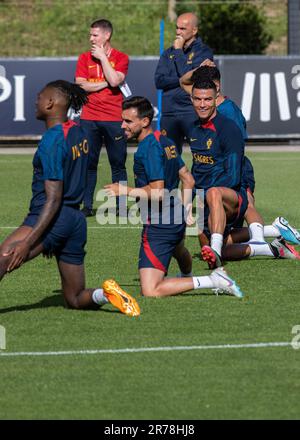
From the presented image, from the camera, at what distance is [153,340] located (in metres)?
7.85

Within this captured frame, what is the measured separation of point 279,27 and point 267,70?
13.8m

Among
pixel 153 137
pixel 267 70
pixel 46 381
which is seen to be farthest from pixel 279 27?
pixel 46 381

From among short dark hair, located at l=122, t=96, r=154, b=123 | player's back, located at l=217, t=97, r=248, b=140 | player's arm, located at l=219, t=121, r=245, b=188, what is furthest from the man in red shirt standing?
short dark hair, located at l=122, t=96, r=154, b=123

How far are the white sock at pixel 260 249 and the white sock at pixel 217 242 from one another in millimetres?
814

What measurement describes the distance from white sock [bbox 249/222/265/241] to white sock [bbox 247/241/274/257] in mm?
95

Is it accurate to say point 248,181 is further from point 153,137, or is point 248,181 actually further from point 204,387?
point 204,387

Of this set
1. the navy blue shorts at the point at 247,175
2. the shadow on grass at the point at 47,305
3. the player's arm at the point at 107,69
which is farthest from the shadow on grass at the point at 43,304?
the player's arm at the point at 107,69

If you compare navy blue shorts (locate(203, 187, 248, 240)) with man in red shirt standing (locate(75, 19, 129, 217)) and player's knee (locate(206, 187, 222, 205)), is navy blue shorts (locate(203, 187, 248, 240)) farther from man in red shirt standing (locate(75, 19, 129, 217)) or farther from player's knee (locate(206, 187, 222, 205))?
man in red shirt standing (locate(75, 19, 129, 217))

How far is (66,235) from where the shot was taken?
8438mm

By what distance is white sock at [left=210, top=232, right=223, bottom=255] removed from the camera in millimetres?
10330

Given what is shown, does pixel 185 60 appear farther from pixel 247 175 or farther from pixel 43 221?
pixel 43 221

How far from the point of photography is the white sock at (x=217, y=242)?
10.3 m

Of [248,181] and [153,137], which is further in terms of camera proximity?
[248,181]

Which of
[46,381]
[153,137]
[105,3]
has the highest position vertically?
[105,3]
